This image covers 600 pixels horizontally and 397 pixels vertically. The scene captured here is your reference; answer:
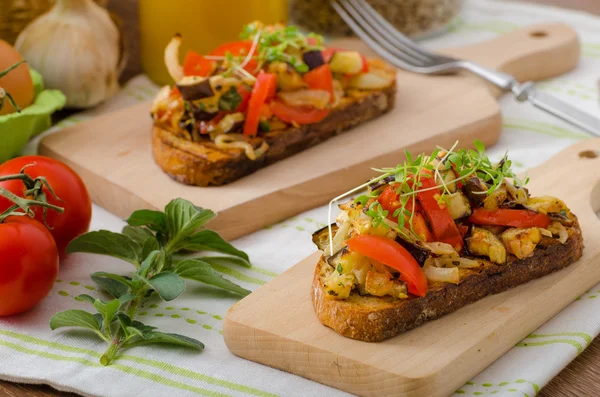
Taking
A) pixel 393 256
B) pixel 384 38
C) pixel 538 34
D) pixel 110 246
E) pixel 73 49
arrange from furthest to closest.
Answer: pixel 538 34 < pixel 384 38 < pixel 73 49 < pixel 110 246 < pixel 393 256

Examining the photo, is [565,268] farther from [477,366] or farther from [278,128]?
[278,128]

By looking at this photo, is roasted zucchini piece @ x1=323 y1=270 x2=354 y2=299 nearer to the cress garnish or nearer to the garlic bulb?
the cress garnish

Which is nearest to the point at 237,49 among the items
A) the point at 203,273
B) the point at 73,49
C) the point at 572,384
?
the point at 73,49

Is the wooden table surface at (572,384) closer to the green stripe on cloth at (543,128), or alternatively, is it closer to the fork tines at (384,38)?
the green stripe on cloth at (543,128)

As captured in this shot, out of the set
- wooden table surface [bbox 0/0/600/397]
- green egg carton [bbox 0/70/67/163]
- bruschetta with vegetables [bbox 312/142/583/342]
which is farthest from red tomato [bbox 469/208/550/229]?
green egg carton [bbox 0/70/67/163]

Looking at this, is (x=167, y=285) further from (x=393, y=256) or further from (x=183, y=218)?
(x=393, y=256)

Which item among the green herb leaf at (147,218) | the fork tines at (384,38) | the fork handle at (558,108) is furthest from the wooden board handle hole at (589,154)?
the green herb leaf at (147,218)
